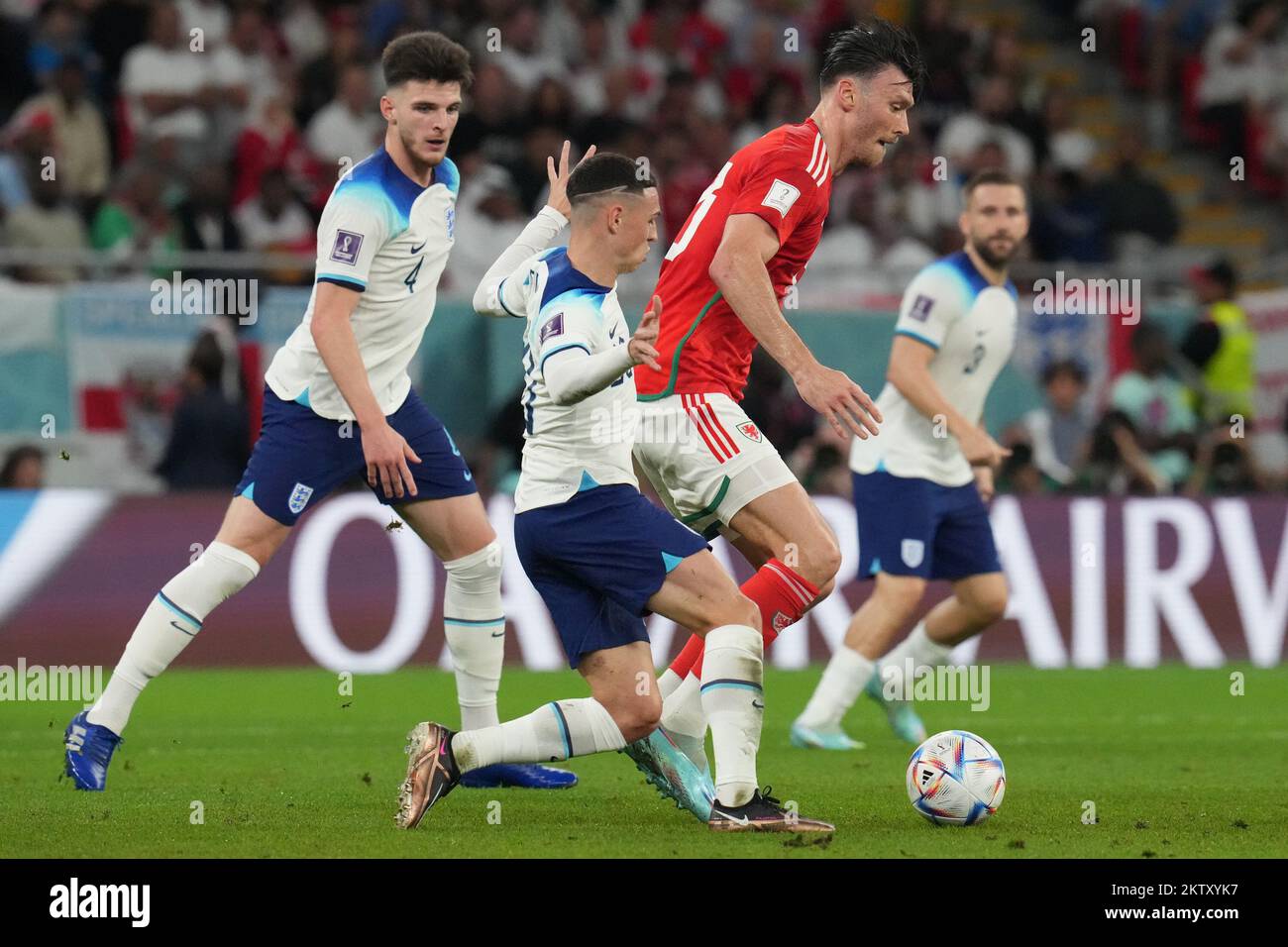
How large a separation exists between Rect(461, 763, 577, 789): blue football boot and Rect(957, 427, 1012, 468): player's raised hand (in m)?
2.46

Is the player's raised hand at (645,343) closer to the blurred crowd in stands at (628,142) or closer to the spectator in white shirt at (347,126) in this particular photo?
the blurred crowd in stands at (628,142)

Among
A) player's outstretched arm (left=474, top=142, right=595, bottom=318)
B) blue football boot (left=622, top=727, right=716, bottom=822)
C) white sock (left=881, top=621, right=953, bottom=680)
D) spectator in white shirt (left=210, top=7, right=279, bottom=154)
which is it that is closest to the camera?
blue football boot (left=622, top=727, right=716, bottom=822)

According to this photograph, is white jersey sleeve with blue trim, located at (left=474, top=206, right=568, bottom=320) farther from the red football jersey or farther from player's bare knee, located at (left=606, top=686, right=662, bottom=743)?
player's bare knee, located at (left=606, top=686, right=662, bottom=743)

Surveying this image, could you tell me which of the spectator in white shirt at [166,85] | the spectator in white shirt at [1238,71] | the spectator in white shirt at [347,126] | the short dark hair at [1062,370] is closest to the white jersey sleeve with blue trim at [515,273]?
the short dark hair at [1062,370]

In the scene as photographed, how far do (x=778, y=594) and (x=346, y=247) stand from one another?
1994mm

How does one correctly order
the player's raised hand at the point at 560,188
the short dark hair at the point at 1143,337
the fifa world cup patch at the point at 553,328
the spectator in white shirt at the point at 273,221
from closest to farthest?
the fifa world cup patch at the point at 553,328 < the player's raised hand at the point at 560,188 < the short dark hair at the point at 1143,337 < the spectator in white shirt at the point at 273,221

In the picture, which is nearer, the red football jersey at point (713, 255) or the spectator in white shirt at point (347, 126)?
the red football jersey at point (713, 255)

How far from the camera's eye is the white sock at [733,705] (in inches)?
238

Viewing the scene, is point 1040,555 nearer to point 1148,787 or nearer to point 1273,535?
point 1273,535

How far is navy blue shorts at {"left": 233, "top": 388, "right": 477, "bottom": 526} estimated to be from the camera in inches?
279

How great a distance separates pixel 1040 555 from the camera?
12.5m

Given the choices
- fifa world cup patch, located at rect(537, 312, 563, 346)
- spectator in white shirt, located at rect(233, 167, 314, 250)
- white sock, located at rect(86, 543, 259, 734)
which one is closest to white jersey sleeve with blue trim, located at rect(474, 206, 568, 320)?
fifa world cup patch, located at rect(537, 312, 563, 346)

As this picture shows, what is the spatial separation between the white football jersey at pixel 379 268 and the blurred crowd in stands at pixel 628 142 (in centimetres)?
560

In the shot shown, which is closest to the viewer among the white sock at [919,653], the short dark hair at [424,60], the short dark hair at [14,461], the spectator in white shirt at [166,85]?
the short dark hair at [424,60]
